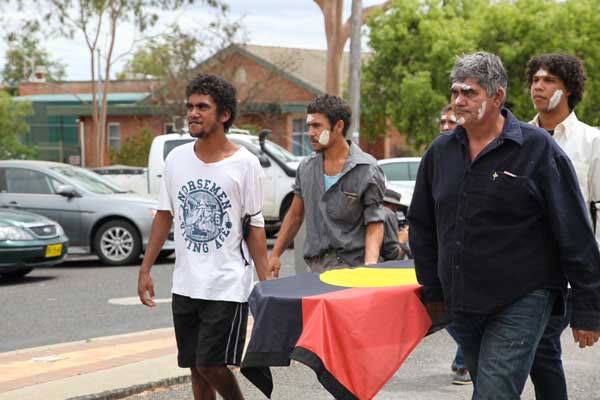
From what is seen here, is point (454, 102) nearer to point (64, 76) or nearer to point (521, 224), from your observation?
point (521, 224)

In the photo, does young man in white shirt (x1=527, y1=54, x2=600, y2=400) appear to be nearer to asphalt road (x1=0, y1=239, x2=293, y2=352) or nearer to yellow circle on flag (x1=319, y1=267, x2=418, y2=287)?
yellow circle on flag (x1=319, y1=267, x2=418, y2=287)

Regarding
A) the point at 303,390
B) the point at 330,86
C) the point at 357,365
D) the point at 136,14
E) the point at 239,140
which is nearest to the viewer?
the point at 357,365

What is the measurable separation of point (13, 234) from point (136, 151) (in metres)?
32.6

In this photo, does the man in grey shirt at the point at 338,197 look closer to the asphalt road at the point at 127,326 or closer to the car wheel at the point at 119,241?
the asphalt road at the point at 127,326

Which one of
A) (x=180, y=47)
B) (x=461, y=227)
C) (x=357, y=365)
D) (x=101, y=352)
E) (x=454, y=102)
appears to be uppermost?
(x=180, y=47)

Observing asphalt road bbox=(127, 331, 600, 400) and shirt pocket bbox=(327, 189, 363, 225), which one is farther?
asphalt road bbox=(127, 331, 600, 400)

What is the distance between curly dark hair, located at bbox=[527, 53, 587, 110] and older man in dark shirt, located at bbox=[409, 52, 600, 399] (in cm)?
136

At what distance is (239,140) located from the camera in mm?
17828

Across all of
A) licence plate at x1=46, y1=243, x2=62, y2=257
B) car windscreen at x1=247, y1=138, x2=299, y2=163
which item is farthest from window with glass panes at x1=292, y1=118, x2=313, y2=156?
licence plate at x1=46, y1=243, x2=62, y2=257

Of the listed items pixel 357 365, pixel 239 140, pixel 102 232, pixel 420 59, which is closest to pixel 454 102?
pixel 357 365

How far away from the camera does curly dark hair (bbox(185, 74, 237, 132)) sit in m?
5.30

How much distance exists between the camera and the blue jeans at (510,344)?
4078 millimetres

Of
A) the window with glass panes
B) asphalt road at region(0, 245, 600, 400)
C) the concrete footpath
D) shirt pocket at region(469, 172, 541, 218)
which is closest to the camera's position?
shirt pocket at region(469, 172, 541, 218)

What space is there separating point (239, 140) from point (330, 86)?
11497 mm
